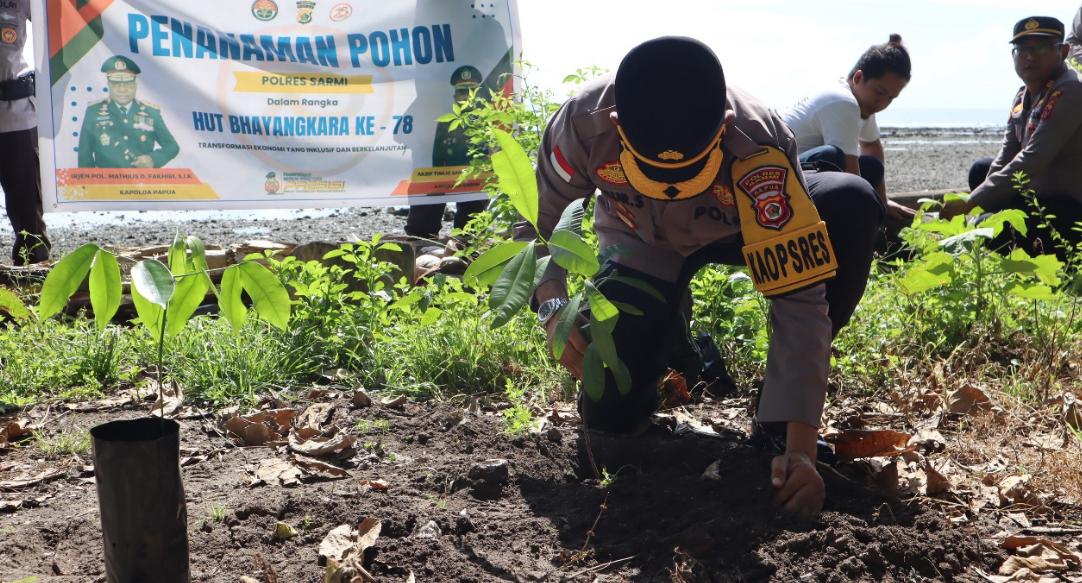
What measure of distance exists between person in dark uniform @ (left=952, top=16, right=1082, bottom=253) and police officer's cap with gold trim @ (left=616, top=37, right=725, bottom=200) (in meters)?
3.23

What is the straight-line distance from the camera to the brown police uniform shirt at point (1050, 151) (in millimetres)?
4719

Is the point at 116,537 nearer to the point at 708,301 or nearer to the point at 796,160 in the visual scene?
the point at 796,160

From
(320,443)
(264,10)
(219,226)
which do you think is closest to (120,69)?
(264,10)

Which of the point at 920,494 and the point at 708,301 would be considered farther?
the point at 708,301

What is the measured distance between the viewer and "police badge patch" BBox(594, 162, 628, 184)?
236 centimetres

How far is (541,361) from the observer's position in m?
3.31

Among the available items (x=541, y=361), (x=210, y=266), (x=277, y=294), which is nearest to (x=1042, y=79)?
(x=541, y=361)

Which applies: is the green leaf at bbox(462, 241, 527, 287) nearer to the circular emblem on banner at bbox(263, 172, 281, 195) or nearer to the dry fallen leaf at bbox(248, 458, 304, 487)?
the dry fallen leaf at bbox(248, 458, 304, 487)

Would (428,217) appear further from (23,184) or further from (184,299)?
(184,299)

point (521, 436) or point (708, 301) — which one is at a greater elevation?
point (708, 301)

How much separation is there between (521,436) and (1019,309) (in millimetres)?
2042

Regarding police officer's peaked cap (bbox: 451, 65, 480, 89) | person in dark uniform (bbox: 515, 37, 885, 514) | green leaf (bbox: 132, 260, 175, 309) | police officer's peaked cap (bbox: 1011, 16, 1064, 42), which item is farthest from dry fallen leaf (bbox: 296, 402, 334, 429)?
police officer's peaked cap (bbox: 1011, 16, 1064, 42)

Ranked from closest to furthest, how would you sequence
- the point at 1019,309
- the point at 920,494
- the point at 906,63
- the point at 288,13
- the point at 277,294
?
the point at 277,294
the point at 920,494
the point at 1019,309
the point at 906,63
the point at 288,13

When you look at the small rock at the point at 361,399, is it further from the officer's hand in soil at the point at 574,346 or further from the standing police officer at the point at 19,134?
the standing police officer at the point at 19,134
